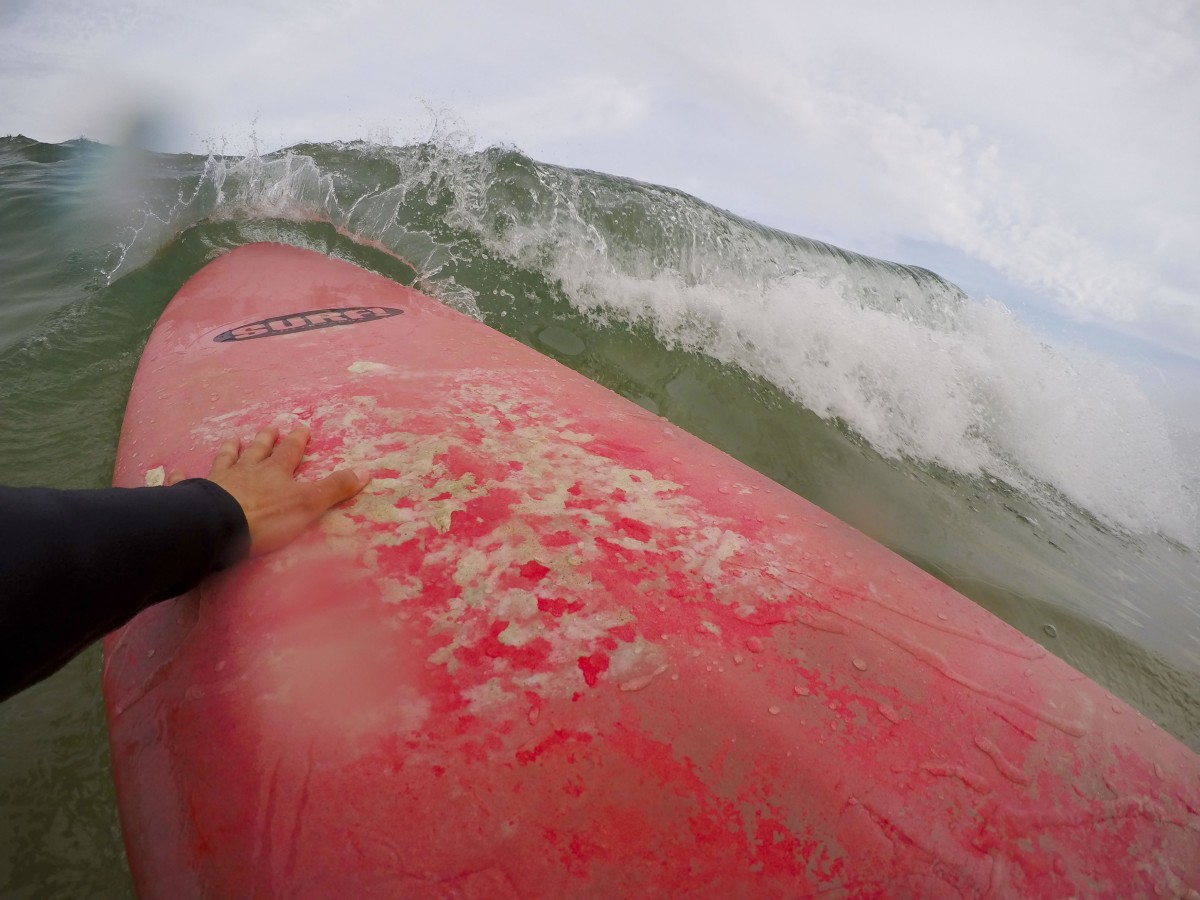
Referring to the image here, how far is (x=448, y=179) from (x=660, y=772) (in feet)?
15.4

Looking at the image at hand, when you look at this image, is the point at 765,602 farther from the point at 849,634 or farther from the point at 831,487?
the point at 831,487

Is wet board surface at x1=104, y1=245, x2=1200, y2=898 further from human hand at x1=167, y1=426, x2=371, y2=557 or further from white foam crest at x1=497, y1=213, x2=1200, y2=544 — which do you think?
white foam crest at x1=497, y1=213, x2=1200, y2=544

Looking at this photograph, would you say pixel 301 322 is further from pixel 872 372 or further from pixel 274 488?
pixel 872 372

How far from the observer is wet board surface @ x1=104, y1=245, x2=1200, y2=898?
0.81 metres

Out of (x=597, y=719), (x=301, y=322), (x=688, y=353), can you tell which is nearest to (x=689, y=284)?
(x=688, y=353)

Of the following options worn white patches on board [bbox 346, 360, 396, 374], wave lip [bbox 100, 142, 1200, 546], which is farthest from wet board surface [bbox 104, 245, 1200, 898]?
wave lip [bbox 100, 142, 1200, 546]

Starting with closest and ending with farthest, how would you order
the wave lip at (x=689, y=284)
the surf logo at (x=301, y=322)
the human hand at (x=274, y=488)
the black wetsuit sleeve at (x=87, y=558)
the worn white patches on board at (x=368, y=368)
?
1. the black wetsuit sleeve at (x=87, y=558)
2. the human hand at (x=274, y=488)
3. the worn white patches on board at (x=368, y=368)
4. the surf logo at (x=301, y=322)
5. the wave lip at (x=689, y=284)

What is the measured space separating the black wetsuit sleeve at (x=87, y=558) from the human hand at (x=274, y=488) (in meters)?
0.07

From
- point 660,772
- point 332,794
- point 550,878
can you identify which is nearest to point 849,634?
point 660,772

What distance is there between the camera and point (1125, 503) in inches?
208

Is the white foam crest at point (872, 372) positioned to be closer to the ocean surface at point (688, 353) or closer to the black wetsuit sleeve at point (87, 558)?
the ocean surface at point (688, 353)

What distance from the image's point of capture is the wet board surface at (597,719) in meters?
0.81

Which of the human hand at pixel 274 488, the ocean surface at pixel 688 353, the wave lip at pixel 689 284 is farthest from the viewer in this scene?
the wave lip at pixel 689 284

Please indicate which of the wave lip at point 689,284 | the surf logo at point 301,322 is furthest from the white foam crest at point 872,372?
the surf logo at point 301,322
